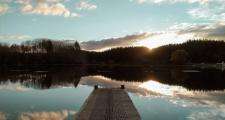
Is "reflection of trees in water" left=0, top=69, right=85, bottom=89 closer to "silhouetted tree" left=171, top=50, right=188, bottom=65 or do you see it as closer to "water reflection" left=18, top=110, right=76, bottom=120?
"water reflection" left=18, top=110, right=76, bottom=120

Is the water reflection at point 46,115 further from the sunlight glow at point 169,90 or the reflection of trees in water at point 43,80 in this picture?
the reflection of trees in water at point 43,80

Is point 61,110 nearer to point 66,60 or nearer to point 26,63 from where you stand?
point 26,63

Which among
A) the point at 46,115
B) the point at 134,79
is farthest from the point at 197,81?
the point at 46,115

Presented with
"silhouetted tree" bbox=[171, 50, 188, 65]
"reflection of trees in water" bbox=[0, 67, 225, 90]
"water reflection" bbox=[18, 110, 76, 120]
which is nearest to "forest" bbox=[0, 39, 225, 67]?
"silhouetted tree" bbox=[171, 50, 188, 65]

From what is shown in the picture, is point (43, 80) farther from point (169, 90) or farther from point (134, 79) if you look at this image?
point (169, 90)

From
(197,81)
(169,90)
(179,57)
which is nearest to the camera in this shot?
(169,90)

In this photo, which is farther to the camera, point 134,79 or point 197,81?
point 134,79

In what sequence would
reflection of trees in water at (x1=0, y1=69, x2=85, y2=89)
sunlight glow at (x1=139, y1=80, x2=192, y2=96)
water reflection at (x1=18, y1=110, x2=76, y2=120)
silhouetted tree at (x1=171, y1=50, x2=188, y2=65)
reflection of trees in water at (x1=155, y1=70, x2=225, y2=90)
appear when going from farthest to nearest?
silhouetted tree at (x1=171, y1=50, x2=188, y2=65)
reflection of trees in water at (x1=0, y1=69, x2=85, y2=89)
reflection of trees in water at (x1=155, y1=70, x2=225, y2=90)
sunlight glow at (x1=139, y1=80, x2=192, y2=96)
water reflection at (x1=18, y1=110, x2=76, y2=120)

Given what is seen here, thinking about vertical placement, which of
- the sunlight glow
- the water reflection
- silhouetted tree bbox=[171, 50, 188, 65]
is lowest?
the sunlight glow

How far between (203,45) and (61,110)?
181m

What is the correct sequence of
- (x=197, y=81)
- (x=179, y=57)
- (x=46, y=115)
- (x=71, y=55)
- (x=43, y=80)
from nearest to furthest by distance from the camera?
(x=46, y=115), (x=197, y=81), (x=43, y=80), (x=179, y=57), (x=71, y=55)

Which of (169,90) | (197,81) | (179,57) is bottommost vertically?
(169,90)

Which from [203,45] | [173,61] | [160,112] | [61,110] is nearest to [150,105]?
[160,112]

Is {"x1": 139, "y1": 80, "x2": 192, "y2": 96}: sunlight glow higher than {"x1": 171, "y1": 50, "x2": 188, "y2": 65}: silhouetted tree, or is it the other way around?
{"x1": 171, "y1": 50, "x2": 188, "y2": 65}: silhouetted tree
